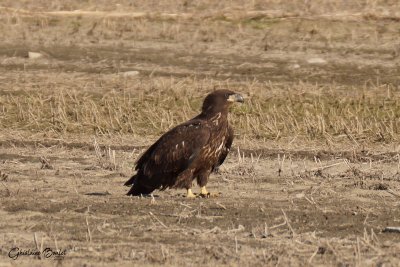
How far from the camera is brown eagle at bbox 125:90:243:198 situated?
12.2m

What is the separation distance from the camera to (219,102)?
1248 cm

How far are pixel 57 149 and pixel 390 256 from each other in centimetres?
762

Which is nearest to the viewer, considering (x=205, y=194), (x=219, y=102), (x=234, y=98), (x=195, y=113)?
(x=205, y=194)

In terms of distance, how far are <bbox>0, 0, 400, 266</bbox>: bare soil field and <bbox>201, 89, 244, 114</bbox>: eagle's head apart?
828 millimetres

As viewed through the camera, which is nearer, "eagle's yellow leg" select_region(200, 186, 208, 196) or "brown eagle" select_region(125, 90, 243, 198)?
"brown eagle" select_region(125, 90, 243, 198)

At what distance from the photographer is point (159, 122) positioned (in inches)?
711

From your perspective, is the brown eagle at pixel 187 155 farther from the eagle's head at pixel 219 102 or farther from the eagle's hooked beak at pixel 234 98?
the eagle's hooked beak at pixel 234 98

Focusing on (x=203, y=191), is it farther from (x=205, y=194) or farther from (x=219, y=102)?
(x=219, y=102)

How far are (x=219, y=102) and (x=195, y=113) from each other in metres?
6.75

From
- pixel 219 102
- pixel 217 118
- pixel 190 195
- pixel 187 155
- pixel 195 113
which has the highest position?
pixel 219 102

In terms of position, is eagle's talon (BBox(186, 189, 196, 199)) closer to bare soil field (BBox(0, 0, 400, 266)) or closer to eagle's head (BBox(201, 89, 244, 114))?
bare soil field (BBox(0, 0, 400, 266))

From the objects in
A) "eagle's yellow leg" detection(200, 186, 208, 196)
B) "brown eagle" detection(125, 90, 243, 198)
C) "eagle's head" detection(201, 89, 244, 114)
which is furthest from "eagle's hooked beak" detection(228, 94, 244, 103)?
"eagle's yellow leg" detection(200, 186, 208, 196)

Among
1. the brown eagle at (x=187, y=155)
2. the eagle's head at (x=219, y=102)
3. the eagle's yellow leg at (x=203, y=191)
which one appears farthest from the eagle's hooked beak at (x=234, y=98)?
the eagle's yellow leg at (x=203, y=191)

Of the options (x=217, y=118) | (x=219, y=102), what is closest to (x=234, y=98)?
(x=219, y=102)
